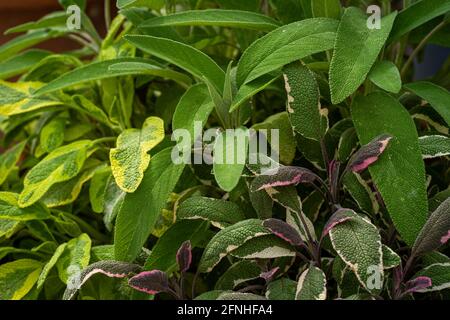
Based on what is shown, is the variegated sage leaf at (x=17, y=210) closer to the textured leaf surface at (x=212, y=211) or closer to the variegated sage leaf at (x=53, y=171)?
the variegated sage leaf at (x=53, y=171)

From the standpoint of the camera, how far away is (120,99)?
727 mm

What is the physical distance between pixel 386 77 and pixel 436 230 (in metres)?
0.13

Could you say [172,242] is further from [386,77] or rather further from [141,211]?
[386,77]

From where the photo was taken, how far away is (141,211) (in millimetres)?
549

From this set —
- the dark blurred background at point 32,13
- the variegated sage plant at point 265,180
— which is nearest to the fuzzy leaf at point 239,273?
the variegated sage plant at point 265,180

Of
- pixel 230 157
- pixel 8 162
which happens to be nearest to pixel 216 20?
pixel 230 157

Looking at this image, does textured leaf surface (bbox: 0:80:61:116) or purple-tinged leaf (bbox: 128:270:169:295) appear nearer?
purple-tinged leaf (bbox: 128:270:169:295)

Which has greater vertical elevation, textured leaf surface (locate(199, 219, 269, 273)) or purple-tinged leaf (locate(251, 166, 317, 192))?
purple-tinged leaf (locate(251, 166, 317, 192))

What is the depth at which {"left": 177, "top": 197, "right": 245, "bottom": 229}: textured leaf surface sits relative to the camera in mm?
559

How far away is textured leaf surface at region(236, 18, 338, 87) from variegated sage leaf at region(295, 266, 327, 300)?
0.17 meters

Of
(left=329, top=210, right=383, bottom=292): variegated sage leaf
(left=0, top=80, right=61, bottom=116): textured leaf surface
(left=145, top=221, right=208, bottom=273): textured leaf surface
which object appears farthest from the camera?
(left=0, top=80, right=61, bottom=116): textured leaf surface

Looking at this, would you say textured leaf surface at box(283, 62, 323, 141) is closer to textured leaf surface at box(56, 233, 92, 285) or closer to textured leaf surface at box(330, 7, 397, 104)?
textured leaf surface at box(330, 7, 397, 104)

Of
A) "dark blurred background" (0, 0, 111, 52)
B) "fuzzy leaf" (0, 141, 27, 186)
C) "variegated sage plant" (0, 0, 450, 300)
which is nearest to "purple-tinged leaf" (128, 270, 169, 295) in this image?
"variegated sage plant" (0, 0, 450, 300)
